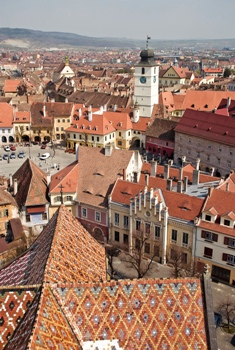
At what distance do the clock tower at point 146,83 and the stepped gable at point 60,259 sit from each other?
7131cm

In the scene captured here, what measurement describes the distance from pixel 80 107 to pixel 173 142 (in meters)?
29.0

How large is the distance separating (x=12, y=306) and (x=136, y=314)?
15.4 feet

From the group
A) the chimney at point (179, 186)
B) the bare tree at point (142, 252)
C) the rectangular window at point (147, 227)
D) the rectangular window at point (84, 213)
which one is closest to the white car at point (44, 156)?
the rectangular window at point (84, 213)

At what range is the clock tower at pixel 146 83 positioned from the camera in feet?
296

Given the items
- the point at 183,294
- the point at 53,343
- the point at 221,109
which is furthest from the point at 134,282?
the point at 221,109

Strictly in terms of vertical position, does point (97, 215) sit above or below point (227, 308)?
above

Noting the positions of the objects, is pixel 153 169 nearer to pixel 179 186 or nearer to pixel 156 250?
pixel 179 186

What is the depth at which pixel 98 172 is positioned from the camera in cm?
4669

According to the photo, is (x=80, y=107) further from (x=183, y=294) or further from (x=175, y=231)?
(x=183, y=294)

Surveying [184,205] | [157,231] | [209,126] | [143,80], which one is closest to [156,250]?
[157,231]

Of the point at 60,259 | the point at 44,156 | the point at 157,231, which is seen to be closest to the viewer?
the point at 60,259

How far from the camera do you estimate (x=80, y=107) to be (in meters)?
96.6

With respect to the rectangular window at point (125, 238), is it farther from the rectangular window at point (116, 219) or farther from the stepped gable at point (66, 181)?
the stepped gable at point (66, 181)

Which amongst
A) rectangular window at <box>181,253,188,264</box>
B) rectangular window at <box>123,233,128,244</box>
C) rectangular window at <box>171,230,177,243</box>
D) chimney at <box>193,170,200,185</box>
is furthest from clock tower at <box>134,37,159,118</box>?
rectangular window at <box>181,253,188,264</box>
